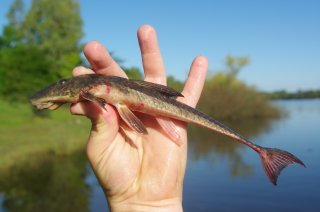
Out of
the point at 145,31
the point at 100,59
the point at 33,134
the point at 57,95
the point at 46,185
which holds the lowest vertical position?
the point at 33,134

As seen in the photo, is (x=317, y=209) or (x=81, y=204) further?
(x=81, y=204)

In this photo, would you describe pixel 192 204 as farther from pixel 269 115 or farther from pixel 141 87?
pixel 269 115

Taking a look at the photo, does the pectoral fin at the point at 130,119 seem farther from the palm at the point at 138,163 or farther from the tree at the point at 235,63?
the tree at the point at 235,63

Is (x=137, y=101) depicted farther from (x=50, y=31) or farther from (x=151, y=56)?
(x=50, y=31)

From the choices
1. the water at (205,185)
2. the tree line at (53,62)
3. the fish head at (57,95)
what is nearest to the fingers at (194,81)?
the fish head at (57,95)

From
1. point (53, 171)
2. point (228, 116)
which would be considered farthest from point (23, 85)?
point (228, 116)

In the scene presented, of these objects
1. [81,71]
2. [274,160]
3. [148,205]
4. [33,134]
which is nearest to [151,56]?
[81,71]
